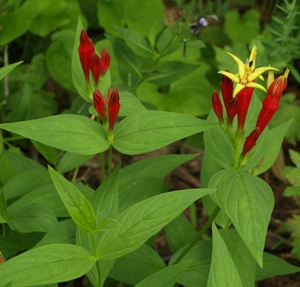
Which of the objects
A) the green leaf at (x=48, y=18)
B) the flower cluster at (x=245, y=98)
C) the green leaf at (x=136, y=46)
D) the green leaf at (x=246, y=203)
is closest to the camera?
the green leaf at (x=246, y=203)

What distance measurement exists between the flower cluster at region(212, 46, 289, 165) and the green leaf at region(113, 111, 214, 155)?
119 mm

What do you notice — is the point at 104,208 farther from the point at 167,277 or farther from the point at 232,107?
the point at 232,107

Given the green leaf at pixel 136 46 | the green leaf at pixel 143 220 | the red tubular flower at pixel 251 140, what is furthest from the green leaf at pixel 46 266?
the green leaf at pixel 136 46

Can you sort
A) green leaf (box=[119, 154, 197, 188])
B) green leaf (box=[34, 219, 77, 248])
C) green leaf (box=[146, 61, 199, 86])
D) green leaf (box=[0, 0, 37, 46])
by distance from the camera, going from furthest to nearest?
green leaf (box=[0, 0, 37, 46]) < green leaf (box=[146, 61, 199, 86]) < green leaf (box=[119, 154, 197, 188]) < green leaf (box=[34, 219, 77, 248])

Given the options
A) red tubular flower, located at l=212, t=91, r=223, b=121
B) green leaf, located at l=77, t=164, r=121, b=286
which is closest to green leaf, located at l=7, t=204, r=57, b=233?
green leaf, located at l=77, t=164, r=121, b=286

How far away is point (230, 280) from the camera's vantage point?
127cm

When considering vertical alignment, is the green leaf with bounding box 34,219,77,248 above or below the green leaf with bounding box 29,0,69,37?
below

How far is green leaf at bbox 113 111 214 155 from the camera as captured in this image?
1331 millimetres

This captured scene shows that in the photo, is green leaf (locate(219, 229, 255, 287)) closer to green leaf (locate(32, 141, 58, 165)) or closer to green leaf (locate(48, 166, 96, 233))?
green leaf (locate(48, 166, 96, 233))

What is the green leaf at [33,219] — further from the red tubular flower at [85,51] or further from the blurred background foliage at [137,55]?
the blurred background foliage at [137,55]

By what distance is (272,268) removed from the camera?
1.67 meters

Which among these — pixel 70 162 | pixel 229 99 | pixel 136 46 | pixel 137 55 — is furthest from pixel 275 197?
pixel 229 99

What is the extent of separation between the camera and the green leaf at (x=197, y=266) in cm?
158

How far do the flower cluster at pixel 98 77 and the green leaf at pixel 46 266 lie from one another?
0.40 metres
